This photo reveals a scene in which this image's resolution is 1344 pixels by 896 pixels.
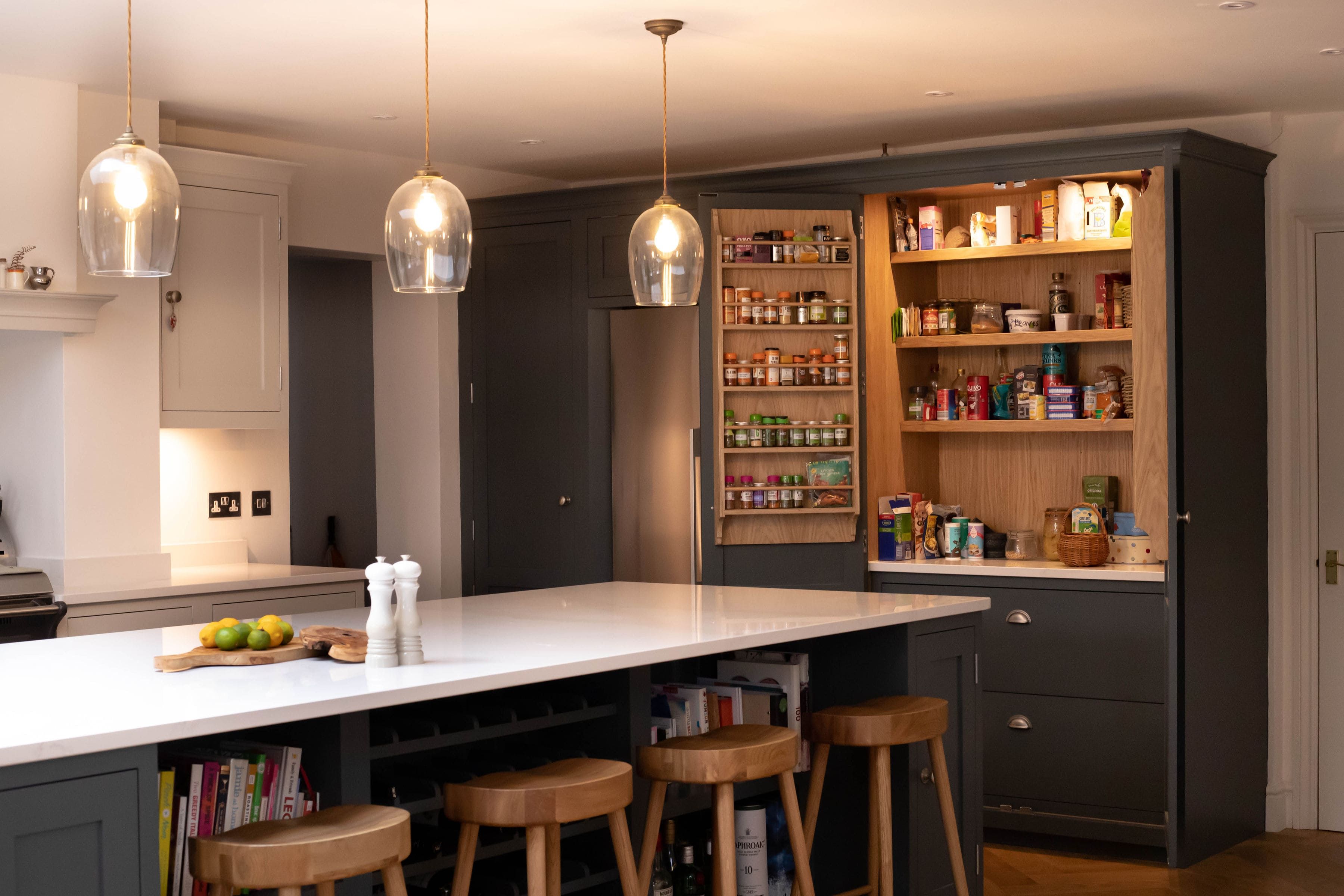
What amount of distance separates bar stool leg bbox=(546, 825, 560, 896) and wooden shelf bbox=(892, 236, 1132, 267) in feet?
10.2

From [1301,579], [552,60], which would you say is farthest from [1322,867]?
[552,60]

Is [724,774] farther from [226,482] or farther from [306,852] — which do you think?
[226,482]

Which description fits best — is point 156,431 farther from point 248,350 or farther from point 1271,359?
point 1271,359

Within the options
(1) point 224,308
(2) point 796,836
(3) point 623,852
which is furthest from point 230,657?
(1) point 224,308

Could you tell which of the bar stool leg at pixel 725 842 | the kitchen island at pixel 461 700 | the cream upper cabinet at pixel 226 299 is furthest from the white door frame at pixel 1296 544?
the cream upper cabinet at pixel 226 299

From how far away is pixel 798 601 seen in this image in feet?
12.7

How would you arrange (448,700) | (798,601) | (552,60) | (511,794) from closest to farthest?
(511,794) < (448,700) < (798,601) < (552,60)

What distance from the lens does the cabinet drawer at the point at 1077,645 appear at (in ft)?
15.5

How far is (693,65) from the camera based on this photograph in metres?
4.44

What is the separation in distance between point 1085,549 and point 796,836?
2158 mm

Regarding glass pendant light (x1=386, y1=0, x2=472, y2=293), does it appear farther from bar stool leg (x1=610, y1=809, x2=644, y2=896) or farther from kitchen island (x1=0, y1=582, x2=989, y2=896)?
bar stool leg (x1=610, y1=809, x2=644, y2=896)

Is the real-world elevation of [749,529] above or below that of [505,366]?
below

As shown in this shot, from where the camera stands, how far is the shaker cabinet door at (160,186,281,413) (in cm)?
499

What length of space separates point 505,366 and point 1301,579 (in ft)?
11.0
